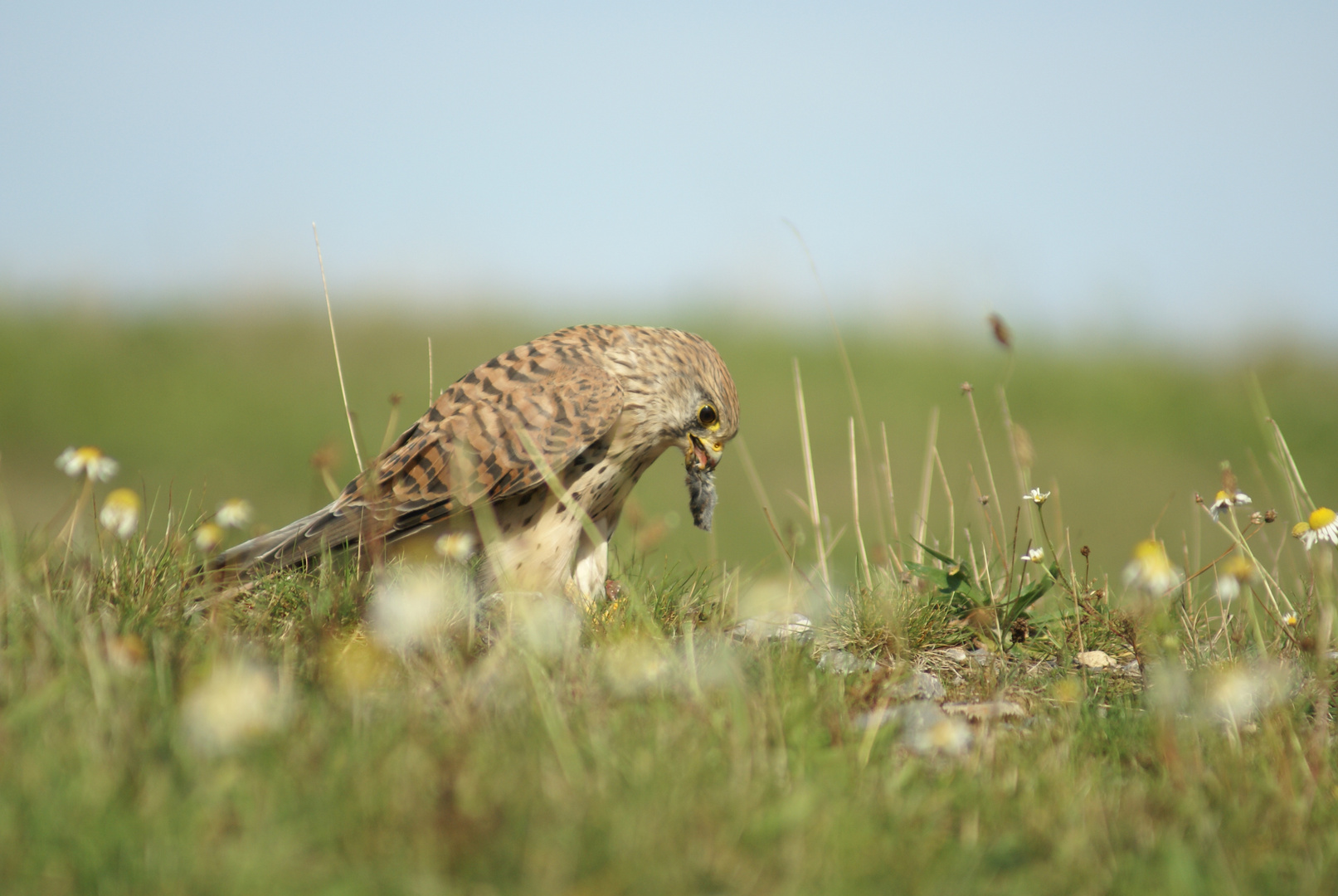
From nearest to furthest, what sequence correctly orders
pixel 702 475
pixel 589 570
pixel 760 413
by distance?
pixel 589 570, pixel 702 475, pixel 760 413

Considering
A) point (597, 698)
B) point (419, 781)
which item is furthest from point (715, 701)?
point (419, 781)

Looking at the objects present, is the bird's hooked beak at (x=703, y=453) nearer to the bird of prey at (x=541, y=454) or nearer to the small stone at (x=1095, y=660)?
the bird of prey at (x=541, y=454)

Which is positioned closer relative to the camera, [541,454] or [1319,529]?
[1319,529]

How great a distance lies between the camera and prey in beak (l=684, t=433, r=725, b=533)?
3836 mm

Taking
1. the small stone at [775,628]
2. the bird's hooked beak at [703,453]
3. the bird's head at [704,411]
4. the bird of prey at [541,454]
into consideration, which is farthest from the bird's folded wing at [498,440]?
the small stone at [775,628]

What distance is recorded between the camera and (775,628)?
306 centimetres

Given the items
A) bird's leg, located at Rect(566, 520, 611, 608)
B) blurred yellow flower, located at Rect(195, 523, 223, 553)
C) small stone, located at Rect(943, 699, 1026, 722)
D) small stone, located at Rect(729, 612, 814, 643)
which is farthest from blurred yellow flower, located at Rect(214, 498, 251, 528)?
small stone, located at Rect(943, 699, 1026, 722)

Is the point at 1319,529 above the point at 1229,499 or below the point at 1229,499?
below

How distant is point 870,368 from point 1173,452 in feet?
12.2

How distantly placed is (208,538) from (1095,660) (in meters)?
2.93

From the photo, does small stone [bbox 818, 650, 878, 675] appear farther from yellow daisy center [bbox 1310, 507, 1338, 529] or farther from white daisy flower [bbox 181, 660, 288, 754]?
white daisy flower [bbox 181, 660, 288, 754]

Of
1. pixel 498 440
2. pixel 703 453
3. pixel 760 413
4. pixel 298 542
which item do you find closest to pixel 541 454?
pixel 498 440

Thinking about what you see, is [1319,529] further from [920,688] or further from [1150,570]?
[920,688]

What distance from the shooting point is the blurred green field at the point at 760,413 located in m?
9.52
